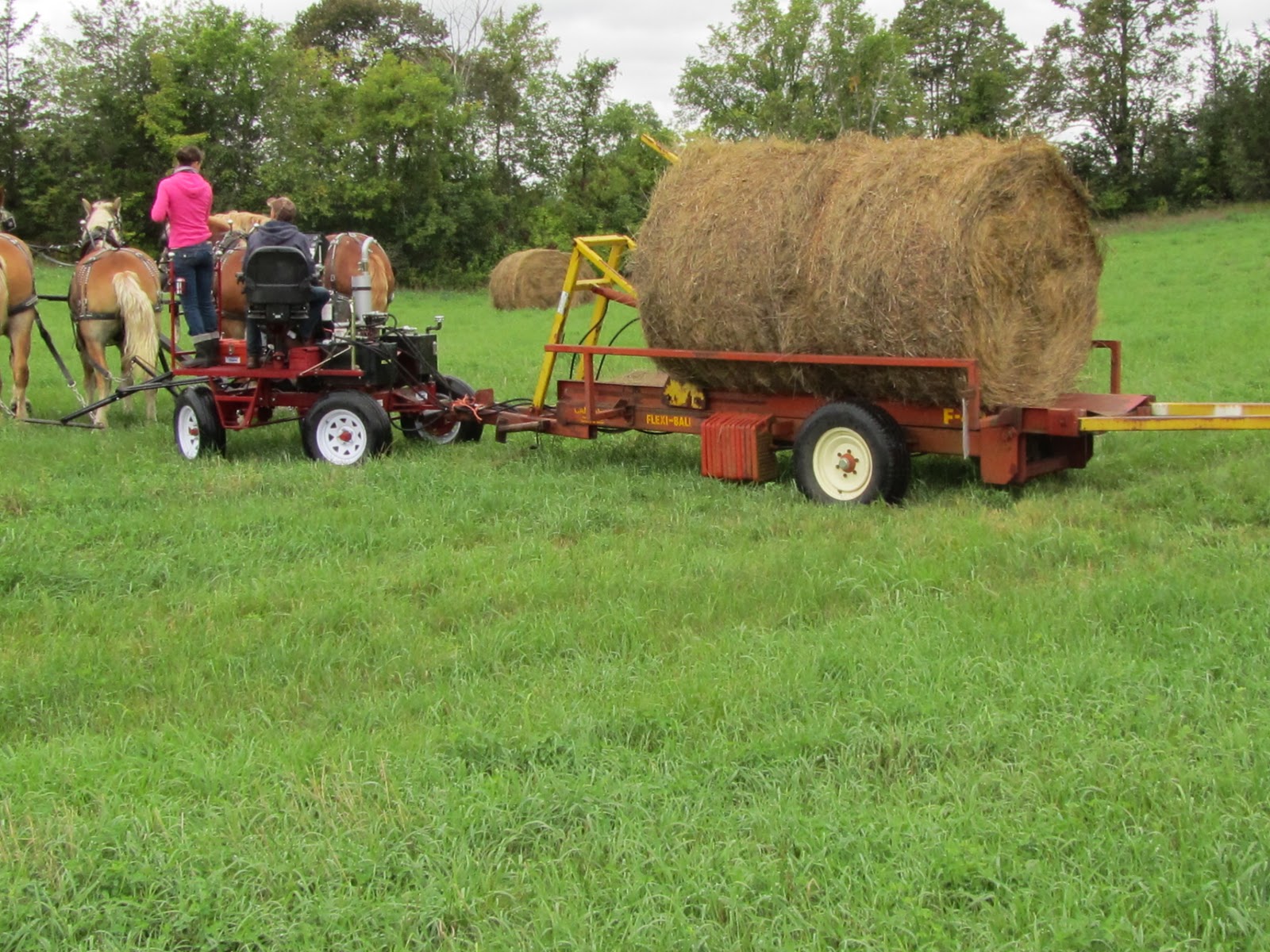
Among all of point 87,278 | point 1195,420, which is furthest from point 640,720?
point 87,278

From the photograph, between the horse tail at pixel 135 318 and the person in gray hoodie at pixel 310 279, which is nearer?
the person in gray hoodie at pixel 310 279

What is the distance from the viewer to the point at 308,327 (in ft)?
32.1

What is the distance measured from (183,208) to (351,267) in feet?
10.6

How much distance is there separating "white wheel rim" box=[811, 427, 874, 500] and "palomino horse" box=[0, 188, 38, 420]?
7.86 m

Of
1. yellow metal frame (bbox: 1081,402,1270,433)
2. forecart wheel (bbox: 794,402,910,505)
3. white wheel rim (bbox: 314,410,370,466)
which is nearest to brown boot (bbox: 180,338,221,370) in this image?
white wheel rim (bbox: 314,410,370,466)

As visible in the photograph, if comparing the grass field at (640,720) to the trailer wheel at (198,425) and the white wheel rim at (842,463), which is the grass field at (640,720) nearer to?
the white wheel rim at (842,463)

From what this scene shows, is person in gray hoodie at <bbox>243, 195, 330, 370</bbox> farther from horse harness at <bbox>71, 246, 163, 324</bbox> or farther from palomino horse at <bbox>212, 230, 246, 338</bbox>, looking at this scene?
palomino horse at <bbox>212, 230, 246, 338</bbox>

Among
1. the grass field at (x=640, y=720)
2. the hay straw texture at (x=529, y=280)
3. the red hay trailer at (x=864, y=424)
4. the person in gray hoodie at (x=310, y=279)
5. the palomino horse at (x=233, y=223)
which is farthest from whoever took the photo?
the hay straw texture at (x=529, y=280)

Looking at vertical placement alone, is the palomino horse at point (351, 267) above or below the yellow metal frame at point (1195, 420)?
above

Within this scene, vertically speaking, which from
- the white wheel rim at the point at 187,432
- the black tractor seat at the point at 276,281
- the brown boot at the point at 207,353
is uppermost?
the black tractor seat at the point at 276,281

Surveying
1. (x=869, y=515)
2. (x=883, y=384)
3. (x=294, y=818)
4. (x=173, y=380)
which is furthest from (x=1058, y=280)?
(x=173, y=380)

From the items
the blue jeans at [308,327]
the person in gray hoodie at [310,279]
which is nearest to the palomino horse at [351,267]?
the person in gray hoodie at [310,279]

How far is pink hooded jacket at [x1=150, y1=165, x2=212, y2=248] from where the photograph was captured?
11.0m

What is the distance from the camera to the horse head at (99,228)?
12.3m
